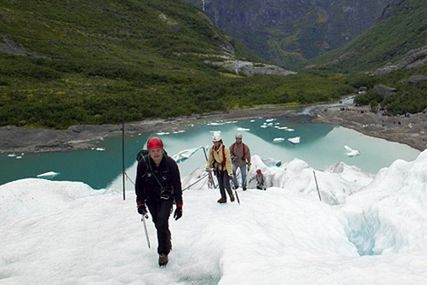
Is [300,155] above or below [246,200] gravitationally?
below

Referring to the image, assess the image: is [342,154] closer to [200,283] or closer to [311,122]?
[311,122]

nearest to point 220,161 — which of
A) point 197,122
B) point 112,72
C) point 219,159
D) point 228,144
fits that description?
point 219,159

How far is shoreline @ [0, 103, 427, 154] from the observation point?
4294cm

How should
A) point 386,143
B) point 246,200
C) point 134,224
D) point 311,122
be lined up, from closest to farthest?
1. point 134,224
2. point 246,200
3. point 386,143
4. point 311,122

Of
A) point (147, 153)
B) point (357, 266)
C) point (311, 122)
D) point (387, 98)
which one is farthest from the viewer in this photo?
point (387, 98)

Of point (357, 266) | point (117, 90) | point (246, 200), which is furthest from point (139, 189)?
point (117, 90)

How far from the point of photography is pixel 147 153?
6688 mm

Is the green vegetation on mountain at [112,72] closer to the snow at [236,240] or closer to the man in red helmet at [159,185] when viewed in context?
the snow at [236,240]

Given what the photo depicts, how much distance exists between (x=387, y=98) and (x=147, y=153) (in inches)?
2299

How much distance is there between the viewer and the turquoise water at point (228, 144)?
3388 cm

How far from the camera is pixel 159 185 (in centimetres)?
680

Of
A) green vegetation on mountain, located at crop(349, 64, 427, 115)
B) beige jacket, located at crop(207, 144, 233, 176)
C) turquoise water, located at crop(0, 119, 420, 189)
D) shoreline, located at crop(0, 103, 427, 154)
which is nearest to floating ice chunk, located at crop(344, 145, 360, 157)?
turquoise water, located at crop(0, 119, 420, 189)

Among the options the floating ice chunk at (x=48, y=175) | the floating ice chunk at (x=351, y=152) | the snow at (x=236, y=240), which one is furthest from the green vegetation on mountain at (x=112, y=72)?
the snow at (x=236, y=240)

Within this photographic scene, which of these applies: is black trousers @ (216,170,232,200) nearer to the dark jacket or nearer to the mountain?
the dark jacket
